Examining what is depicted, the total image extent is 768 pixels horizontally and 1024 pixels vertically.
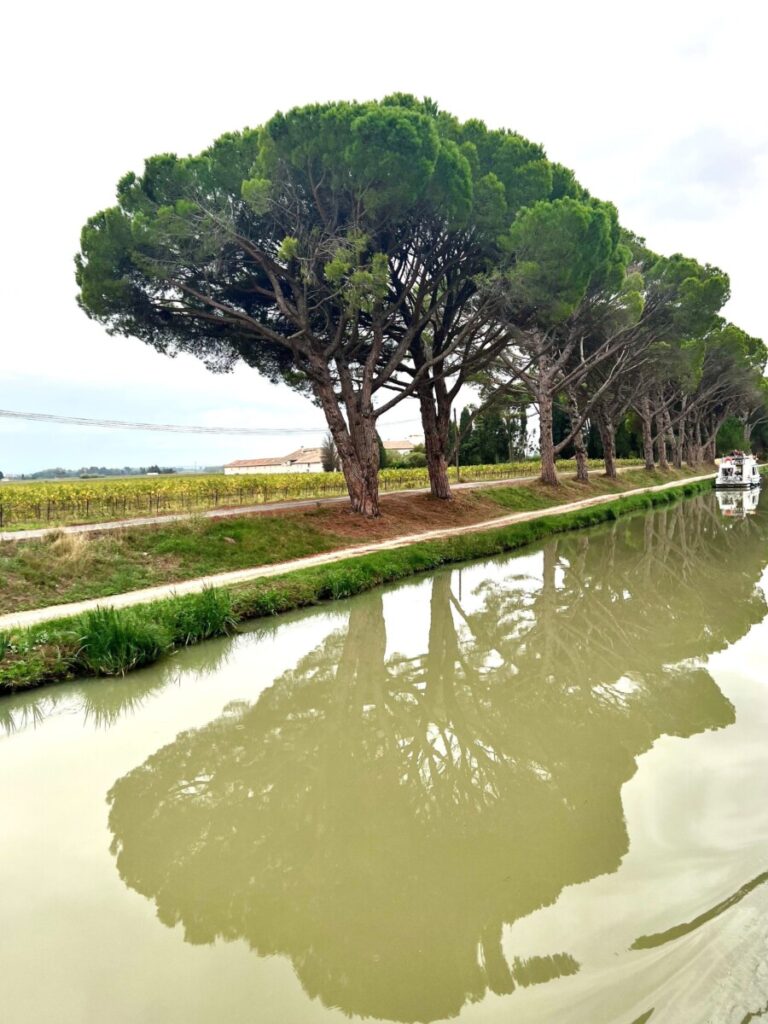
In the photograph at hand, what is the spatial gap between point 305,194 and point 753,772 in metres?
15.8

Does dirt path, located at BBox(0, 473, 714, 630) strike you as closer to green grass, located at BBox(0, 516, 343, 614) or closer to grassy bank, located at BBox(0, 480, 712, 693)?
green grass, located at BBox(0, 516, 343, 614)

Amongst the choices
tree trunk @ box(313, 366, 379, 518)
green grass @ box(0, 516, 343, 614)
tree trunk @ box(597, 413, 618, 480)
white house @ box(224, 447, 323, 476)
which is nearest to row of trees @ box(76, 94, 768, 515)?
tree trunk @ box(313, 366, 379, 518)

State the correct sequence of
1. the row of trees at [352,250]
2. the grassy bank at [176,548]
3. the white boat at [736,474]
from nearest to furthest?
the grassy bank at [176,548], the row of trees at [352,250], the white boat at [736,474]

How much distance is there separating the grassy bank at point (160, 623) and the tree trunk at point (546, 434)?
16.7 metres

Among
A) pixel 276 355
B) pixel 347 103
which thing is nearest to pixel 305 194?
pixel 347 103

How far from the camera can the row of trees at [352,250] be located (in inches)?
551

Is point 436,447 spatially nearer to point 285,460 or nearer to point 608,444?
point 608,444

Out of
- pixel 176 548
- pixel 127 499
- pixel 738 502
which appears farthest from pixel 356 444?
pixel 738 502

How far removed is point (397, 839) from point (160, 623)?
5572 mm

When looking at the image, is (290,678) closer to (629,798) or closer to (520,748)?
(520,748)

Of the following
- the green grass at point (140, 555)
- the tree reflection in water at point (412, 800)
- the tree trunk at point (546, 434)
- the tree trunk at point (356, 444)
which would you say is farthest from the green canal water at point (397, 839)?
the tree trunk at point (546, 434)

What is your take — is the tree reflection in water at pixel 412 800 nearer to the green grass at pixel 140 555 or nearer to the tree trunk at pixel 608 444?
the green grass at pixel 140 555

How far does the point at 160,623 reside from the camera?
7977 mm

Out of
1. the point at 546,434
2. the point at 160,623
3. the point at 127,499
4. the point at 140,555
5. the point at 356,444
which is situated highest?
the point at 546,434
